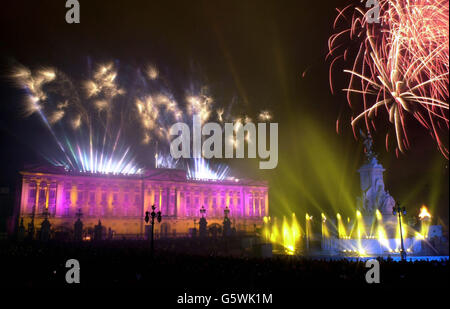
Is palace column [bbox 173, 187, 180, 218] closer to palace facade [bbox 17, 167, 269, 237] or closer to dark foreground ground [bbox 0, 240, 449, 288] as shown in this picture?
palace facade [bbox 17, 167, 269, 237]

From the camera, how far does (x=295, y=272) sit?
46.5 feet

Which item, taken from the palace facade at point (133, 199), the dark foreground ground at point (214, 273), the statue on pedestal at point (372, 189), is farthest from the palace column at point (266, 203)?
the dark foreground ground at point (214, 273)

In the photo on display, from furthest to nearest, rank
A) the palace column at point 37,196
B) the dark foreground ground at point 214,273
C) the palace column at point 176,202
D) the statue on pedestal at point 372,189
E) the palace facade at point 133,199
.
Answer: the palace column at point 176,202 < the palace facade at point 133,199 < the palace column at point 37,196 < the statue on pedestal at point 372,189 < the dark foreground ground at point 214,273

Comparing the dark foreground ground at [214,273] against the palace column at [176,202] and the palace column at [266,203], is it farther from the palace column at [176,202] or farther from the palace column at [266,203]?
the palace column at [266,203]

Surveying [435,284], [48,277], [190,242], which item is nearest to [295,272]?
[435,284]

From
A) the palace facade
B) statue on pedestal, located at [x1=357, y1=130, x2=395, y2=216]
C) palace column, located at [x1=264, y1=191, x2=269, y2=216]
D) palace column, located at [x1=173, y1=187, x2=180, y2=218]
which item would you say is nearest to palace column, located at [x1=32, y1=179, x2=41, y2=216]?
the palace facade

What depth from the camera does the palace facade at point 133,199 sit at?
66750mm

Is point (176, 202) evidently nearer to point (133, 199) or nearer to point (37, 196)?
point (133, 199)

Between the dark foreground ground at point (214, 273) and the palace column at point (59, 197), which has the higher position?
the palace column at point (59, 197)

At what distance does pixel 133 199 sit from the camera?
76938mm

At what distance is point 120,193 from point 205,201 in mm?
20616

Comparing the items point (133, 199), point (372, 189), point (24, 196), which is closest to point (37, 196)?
point (24, 196)

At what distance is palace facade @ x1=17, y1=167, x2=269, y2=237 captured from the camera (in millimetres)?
66750

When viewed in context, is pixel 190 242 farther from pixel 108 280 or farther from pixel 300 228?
pixel 300 228
